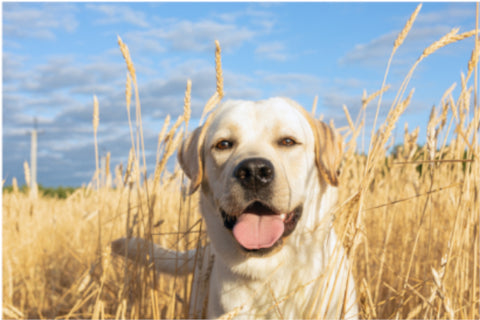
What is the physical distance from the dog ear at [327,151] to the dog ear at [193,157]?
63cm

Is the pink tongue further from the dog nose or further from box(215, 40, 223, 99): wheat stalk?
box(215, 40, 223, 99): wheat stalk

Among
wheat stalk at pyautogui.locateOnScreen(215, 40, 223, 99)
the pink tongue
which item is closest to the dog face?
the pink tongue

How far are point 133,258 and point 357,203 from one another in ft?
5.05

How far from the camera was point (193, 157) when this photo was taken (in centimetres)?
238

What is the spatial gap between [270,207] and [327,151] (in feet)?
1.50

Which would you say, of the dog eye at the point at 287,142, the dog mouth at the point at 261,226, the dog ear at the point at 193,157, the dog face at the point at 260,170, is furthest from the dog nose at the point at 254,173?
the dog ear at the point at 193,157

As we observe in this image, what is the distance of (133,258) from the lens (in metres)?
2.52

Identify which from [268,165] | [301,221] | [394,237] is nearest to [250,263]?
[301,221]

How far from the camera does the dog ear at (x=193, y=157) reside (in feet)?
7.45

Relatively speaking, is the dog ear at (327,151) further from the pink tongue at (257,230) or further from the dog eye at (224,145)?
the dog eye at (224,145)

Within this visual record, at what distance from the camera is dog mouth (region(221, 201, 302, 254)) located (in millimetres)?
2002

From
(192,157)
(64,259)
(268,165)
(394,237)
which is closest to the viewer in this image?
(268,165)

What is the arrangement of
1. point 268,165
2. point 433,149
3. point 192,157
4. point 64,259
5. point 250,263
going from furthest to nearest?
point 64,259 < point 192,157 < point 250,263 < point 268,165 < point 433,149

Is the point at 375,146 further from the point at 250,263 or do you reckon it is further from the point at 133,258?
the point at 133,258
